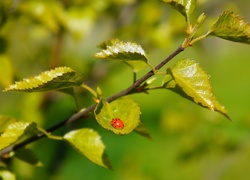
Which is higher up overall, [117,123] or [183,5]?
[183,5]

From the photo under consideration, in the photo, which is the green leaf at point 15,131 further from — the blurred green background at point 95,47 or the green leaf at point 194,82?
the blurred green background at point 95,47

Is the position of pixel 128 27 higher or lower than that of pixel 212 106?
lower

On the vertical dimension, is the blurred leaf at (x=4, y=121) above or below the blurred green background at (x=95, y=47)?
above

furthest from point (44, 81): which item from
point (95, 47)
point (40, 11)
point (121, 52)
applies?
point (95, 47)

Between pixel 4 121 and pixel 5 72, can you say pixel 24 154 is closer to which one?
pixel 4 121

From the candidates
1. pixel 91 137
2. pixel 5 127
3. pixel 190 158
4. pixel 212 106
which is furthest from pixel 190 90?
pixel 190 158

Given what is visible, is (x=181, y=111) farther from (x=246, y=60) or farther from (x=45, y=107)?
(x=246, y=60)

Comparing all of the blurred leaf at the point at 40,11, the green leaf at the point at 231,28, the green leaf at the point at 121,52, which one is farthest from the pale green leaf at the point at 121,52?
the blurred leaf at the point at 40,11
